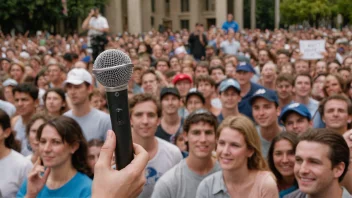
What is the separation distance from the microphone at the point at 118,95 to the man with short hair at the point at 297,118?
4047mm

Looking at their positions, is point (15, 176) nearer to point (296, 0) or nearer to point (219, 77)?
point (219, 77)

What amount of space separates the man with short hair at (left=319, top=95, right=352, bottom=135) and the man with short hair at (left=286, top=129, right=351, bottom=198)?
2.05 meters

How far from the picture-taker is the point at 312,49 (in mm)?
13188

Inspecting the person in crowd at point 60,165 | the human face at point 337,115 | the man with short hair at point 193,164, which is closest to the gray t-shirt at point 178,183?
the man with short hair at point 193,164

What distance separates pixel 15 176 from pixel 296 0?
201 feet

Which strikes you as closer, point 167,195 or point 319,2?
point 167,195

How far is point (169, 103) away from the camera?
272 inches

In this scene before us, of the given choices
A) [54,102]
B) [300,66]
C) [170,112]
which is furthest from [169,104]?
[300,66]

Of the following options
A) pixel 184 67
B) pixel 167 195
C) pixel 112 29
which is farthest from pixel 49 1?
pixel 167 195

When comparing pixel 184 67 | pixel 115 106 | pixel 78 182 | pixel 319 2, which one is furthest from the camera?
pixel 319 2

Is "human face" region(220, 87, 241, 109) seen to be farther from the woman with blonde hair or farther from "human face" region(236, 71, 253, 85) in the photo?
the woman with blonde hair

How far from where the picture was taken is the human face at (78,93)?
6309 mm

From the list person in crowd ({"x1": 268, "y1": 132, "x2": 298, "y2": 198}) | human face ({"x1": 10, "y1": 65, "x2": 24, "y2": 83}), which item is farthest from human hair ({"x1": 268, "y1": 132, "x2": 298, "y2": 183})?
human face ({"x1": 10, "y1": 65, "x2": 24, "y2": 83})

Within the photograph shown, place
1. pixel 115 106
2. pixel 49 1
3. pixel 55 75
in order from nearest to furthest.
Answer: pixel 115 106
pixel 55 75
pixel 49 1
